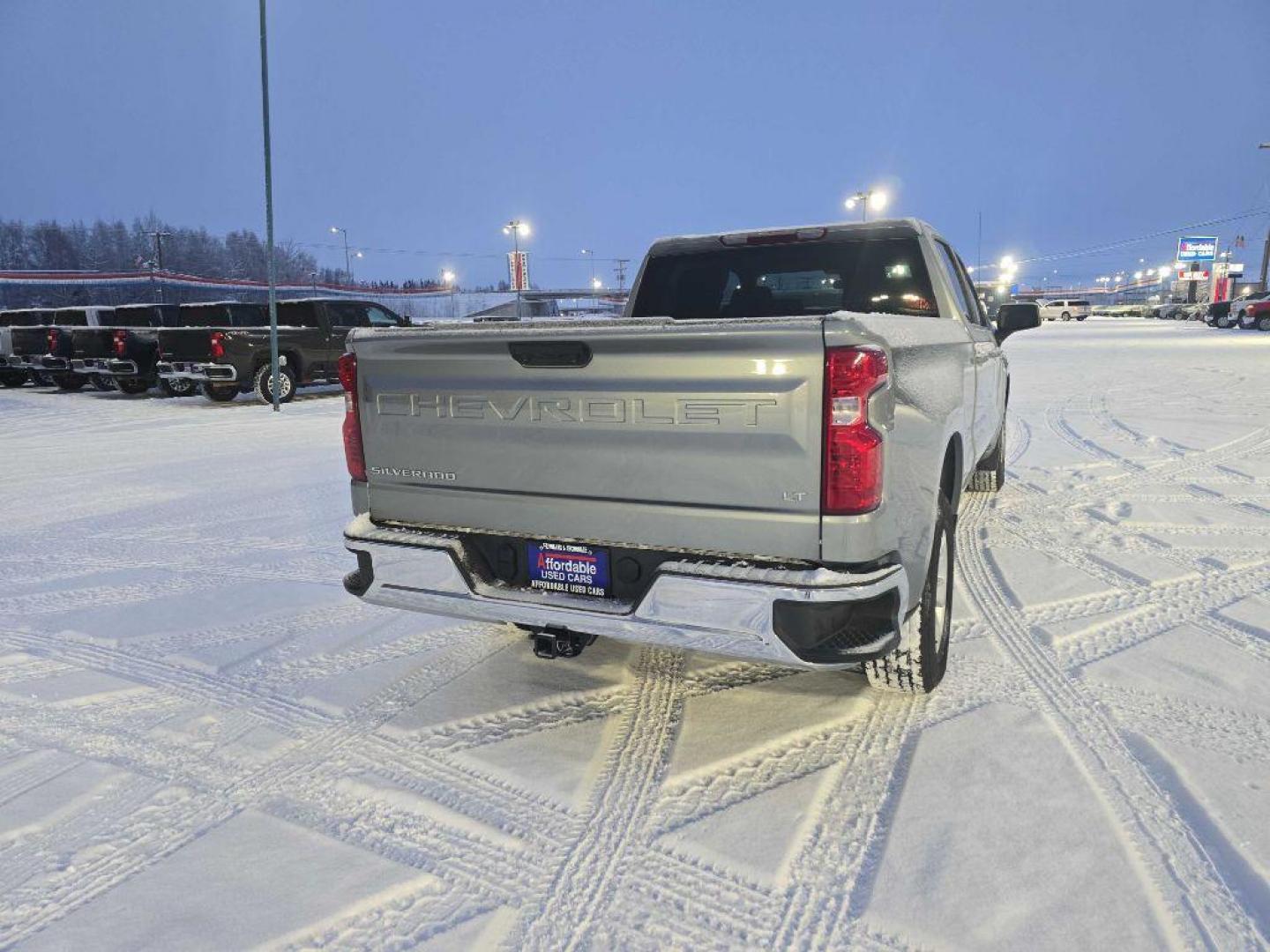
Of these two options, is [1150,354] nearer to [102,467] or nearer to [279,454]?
[279,454]

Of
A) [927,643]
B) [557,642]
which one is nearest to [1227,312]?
[927,643]

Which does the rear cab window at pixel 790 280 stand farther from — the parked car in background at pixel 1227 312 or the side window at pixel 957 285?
the parked car in background at pixel 1227 312

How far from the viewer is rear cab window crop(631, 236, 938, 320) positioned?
4.48 m

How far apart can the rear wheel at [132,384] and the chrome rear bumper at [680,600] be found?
16.0m

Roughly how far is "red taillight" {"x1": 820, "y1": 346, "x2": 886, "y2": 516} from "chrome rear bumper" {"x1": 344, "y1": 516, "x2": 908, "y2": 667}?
A: 237mm

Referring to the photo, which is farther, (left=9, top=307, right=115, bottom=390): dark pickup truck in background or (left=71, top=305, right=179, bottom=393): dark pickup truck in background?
(left=9, top=307, right=115, bottom=390): dark pickup truck in background

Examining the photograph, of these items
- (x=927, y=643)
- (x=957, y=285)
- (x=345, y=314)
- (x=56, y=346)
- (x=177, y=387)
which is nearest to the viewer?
(x=927, y=643)

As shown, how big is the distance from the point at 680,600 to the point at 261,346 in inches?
560

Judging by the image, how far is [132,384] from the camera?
1700cm

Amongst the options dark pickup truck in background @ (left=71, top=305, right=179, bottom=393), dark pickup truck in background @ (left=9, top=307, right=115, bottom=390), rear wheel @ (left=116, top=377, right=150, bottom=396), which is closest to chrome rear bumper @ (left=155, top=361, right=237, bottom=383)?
dark pickup truck in background @ (left=71, top=305, right=179, bottom=393)

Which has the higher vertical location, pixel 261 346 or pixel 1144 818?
pixel 261 346

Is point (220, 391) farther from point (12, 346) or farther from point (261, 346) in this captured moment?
point (12, 346)

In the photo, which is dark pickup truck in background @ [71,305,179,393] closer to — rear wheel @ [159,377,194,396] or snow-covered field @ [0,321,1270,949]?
rear wheel @ [159,377,194,396]

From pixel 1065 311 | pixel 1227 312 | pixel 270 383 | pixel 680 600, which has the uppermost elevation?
pixel 1065 311
